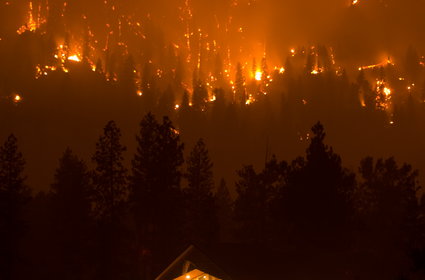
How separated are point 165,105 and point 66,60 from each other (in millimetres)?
13609

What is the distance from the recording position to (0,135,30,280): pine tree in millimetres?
37719

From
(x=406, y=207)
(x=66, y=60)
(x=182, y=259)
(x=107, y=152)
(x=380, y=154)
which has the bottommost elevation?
(x=182, y=259)

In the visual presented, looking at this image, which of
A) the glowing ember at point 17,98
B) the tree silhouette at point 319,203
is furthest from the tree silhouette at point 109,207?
the glowing ember at point 17,98

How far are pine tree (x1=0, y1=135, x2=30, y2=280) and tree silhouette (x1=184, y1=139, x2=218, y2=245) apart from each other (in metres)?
11.4

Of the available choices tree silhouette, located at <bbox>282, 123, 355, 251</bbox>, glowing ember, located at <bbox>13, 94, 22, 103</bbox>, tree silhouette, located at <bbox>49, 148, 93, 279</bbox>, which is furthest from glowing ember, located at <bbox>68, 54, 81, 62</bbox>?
tree silhouette, located at <bbox>282, 123, 355, 251</bbox>

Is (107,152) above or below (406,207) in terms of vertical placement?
above

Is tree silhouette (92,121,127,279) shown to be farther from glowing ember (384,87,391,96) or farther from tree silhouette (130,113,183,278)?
glowing ember (384,87,391,96)

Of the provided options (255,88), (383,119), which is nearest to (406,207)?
(255,88)

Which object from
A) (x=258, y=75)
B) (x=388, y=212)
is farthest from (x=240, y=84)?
(x=388, y=212)

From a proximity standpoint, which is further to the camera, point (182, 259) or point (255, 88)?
point (255, 88)

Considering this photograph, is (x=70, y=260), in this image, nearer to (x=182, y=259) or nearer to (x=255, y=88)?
(x=182, y=259)

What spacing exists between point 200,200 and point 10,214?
48.6 feet

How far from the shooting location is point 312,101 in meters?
85.6

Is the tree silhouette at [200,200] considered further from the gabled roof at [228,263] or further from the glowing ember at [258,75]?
the glowing ember at [258,75]
